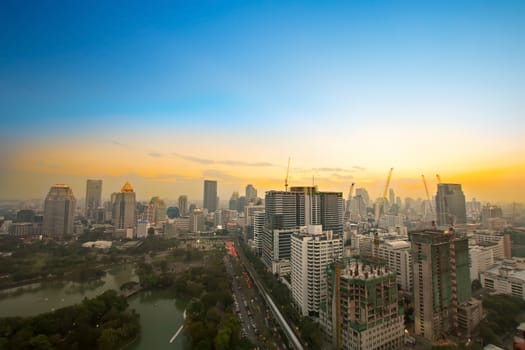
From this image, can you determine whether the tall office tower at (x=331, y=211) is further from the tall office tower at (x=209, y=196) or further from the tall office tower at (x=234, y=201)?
the tall office tower at (x=209, y=196)

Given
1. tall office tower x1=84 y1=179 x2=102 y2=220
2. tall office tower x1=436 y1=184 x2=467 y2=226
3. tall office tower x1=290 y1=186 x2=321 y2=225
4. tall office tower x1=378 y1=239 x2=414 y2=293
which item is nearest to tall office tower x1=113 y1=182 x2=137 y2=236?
tall office tower x1=84 y1=179 x2=102 y2=220

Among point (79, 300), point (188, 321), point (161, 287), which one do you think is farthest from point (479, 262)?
point (79, 300)

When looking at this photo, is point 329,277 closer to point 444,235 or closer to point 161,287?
point 444,235

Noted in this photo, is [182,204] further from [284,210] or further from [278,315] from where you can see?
[278,315]

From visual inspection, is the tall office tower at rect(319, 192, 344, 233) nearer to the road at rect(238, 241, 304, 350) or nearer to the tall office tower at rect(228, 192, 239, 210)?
the road at rect(238, 241, 304, 350)

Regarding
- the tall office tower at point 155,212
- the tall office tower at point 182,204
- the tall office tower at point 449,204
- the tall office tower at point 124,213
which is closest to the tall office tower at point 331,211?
the tall office tower at point 449,204
